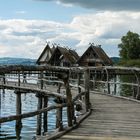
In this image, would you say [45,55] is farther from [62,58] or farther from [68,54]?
[62,58]

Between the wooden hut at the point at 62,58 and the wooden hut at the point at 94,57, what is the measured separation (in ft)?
5.13

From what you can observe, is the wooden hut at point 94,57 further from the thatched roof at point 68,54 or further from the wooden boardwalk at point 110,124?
the wooden boardwalk at point 110,124

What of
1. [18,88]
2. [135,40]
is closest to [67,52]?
[135,40]

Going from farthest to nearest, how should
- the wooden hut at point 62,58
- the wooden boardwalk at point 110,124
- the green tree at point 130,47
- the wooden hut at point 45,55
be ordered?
the green tree at point 130,47 < the wooden hut at point 45,55 < the wooden hut at point 62,58 < the wooden boardwalk at point 110,124

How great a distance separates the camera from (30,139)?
2009cm

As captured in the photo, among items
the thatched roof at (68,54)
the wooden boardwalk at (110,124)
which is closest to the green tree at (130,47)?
the thatched roof at (68,54)

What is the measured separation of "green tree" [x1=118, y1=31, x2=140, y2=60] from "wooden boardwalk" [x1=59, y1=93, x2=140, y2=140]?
88.2m

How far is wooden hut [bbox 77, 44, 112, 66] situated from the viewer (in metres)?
72.9

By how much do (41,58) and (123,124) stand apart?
69.6 meters

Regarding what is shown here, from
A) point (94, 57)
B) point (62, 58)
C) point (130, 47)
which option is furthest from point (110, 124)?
point (130, 47)

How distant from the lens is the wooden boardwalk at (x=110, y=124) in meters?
10.5

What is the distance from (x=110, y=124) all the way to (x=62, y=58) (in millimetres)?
62250

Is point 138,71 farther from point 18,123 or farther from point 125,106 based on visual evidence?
point 18,123

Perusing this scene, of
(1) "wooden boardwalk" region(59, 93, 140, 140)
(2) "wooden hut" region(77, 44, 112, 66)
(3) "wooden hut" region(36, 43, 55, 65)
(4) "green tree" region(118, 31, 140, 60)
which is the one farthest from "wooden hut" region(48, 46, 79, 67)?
(1) "wooden boardwalk" region(59, 93, 140, 140)
